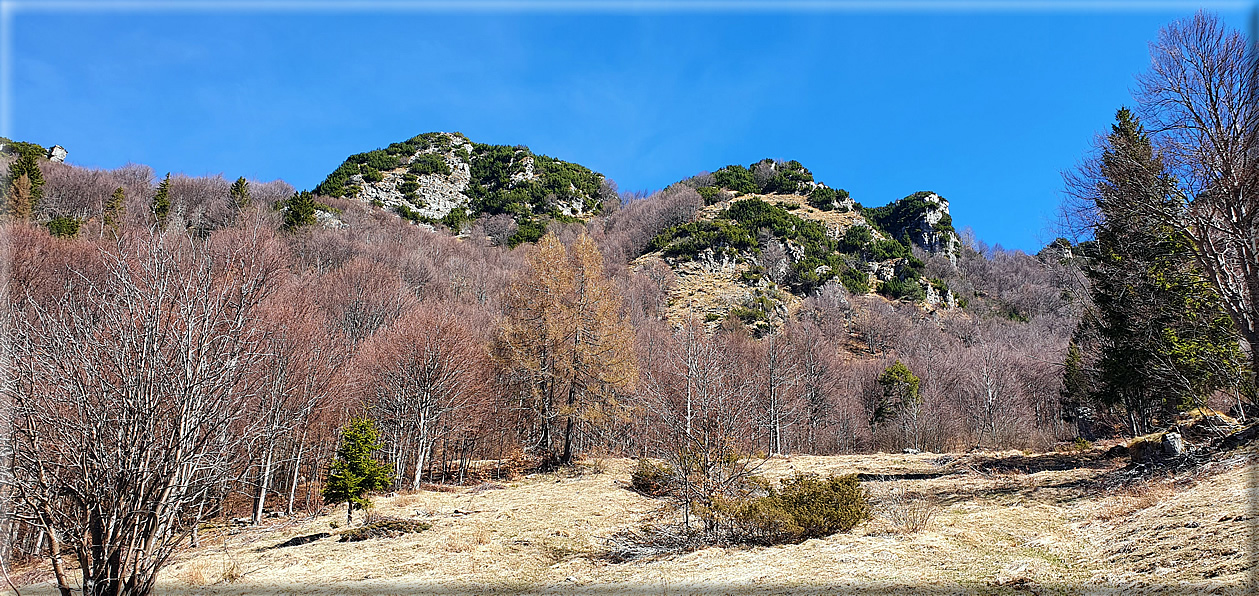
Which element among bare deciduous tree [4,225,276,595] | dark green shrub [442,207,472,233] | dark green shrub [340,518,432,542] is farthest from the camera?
dark green shrub [442,207,472,233]

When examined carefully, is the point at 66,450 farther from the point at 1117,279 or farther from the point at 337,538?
the point at 1117,279

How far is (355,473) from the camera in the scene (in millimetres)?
15172

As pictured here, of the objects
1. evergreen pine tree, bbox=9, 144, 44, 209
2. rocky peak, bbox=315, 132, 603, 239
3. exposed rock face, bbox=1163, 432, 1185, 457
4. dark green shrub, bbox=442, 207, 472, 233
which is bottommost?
exposed rock face, bbox=1163, 432, 1185, 457

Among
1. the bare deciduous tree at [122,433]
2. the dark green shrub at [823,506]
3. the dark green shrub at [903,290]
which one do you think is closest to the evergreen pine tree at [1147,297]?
the dark green shrub at [823,506]

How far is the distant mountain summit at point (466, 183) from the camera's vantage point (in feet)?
314

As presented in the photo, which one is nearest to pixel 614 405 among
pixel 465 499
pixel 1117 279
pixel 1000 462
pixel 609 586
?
pixel 465 499

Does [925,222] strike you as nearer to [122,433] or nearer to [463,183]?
[463,183]

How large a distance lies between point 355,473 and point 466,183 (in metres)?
107

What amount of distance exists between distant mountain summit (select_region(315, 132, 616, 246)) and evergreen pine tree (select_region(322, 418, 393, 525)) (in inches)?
2530

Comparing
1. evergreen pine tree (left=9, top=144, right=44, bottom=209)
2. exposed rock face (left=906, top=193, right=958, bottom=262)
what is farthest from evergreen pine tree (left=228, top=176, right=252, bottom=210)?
exposed rock face (left=906, top=193, right=958, bottom=262)

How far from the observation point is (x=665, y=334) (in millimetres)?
42969

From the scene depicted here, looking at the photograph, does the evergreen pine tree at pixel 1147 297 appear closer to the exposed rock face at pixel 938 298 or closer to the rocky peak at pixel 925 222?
the exposed rock face at pixel 938 298

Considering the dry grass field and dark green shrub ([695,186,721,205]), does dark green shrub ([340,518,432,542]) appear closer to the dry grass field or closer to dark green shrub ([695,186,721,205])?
the dry grass field

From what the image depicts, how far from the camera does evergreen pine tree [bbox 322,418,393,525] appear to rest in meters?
Answer: 14.9
